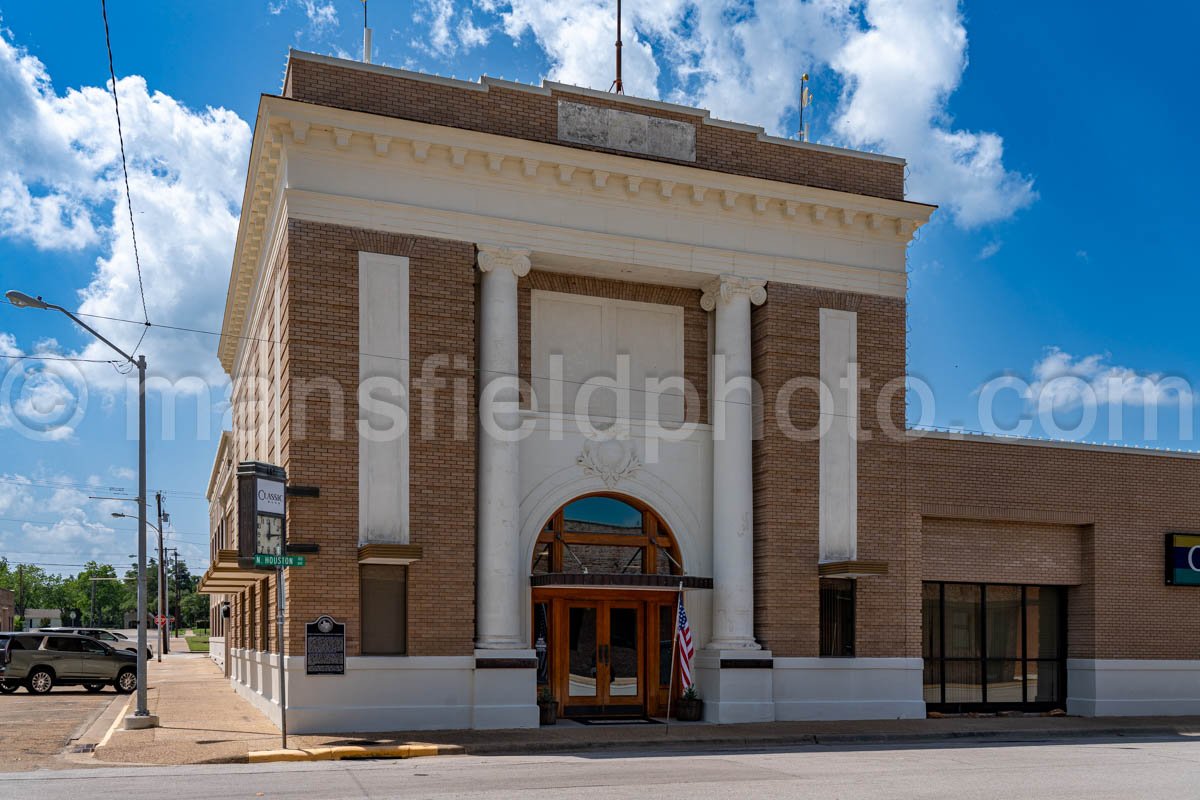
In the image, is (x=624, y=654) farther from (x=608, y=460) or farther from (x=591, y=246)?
(x=591, y=246)

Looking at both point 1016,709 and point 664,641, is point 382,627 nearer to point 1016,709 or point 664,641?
point 664,641

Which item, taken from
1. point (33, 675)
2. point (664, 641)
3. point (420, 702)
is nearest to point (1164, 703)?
point (664, 641)

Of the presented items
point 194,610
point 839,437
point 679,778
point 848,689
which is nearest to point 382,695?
point 679,778

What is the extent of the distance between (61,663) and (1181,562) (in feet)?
96.9

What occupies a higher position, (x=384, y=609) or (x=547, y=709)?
(x=384, y=609)

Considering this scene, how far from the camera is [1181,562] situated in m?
27.3

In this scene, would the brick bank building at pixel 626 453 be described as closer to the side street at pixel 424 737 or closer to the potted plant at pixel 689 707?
the potted plant at pixel 689 707

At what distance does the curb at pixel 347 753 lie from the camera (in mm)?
16688

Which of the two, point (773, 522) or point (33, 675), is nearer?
point (773, 522)

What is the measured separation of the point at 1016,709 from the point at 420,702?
13944mm

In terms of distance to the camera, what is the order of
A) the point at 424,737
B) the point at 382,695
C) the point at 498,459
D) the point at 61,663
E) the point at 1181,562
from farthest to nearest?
the point at 61,663 → the point at 1181,562 → the point at 498,459 → the point at 382,695 → the point at 424,737

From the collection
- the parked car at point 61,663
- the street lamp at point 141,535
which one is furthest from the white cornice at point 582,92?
the parked car at point 61,663

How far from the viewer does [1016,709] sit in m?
26.4

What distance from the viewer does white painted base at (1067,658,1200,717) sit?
26.1 metres
